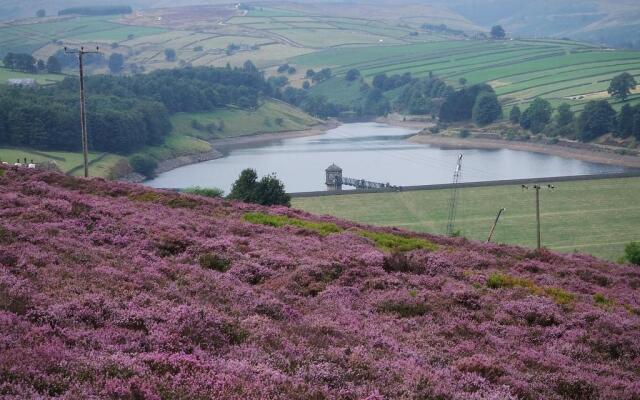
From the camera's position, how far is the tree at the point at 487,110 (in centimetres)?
16238

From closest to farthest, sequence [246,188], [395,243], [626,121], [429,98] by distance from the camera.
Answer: [395,243] < [246,188] < [626,121] < [429,98]

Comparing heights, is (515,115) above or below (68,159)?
above

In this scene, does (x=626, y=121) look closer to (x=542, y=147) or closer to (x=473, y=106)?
(x=542, y=147)

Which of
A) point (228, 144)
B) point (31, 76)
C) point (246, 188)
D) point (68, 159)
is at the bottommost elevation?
point (228, 144)

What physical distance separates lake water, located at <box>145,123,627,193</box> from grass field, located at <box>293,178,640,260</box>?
1939 cm

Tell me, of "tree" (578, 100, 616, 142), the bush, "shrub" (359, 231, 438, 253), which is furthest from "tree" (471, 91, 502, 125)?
"shrub" (359, 231, 438, 253)

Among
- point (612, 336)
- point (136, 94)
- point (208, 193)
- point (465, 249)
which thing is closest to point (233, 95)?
point (136, 94)

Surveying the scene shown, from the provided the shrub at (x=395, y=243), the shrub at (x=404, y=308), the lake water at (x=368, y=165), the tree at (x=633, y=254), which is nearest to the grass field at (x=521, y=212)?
the tree at (x=633, y=254)

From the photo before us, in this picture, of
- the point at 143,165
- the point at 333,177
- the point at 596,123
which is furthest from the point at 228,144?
the point at 596,123

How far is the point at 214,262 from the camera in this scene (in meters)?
18.2

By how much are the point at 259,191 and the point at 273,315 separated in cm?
3524

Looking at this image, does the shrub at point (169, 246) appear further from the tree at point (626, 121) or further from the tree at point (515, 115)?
the tree at point (515, 115)

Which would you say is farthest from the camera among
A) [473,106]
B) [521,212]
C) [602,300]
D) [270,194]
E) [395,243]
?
[473,106]

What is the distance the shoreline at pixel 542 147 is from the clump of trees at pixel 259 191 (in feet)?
256
